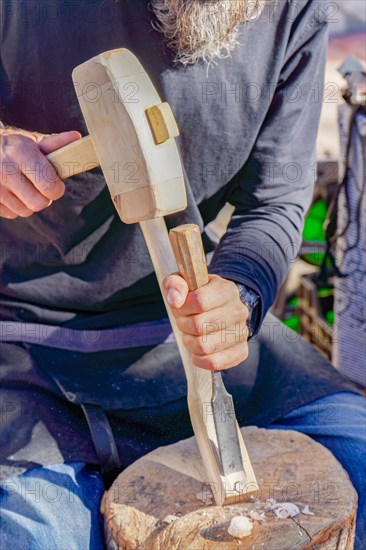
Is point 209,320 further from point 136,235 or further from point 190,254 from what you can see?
point 136,235

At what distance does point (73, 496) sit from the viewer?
50.1 inches

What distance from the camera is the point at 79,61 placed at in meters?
1.43

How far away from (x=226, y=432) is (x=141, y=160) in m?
0.48

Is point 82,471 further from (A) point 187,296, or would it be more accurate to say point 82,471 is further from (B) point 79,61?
(B) point 79,61

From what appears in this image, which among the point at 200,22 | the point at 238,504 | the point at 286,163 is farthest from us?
the point at 286,163

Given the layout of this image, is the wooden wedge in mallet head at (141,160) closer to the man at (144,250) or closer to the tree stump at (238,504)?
the tree stump at (238,504)

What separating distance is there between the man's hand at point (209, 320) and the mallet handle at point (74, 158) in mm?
238

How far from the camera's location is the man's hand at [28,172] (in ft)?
3.93

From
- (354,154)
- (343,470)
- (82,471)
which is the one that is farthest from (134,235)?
(354,154)

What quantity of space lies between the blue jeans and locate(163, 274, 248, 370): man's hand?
0.30 meters

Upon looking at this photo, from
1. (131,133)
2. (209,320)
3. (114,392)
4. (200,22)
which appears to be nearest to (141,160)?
(131,133)

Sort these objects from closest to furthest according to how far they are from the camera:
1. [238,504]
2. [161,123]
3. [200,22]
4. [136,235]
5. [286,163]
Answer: [161,123]
[238,504]
[200,22]
[136,235]
[286,163]

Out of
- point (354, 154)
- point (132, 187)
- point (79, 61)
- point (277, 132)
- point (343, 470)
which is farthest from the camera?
point (354, 154)

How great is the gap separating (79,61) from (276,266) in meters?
0.57
